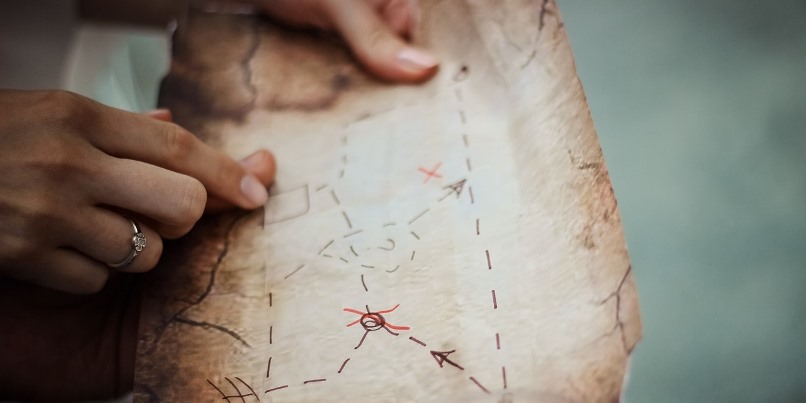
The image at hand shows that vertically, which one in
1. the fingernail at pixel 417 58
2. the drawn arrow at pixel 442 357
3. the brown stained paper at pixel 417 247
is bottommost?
the drawn arrow at pixel 442 357

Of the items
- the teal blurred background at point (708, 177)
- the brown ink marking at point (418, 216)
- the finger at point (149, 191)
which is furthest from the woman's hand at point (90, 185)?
the teal blurred background at point (708, 177)

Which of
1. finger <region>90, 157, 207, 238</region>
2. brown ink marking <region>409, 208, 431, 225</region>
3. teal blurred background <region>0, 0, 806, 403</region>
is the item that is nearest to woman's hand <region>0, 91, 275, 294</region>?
finger <region>90, 157, 207, 238</region>

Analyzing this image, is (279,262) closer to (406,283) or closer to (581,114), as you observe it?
(406,283)

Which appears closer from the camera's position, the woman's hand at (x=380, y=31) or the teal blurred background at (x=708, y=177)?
the teal blurred background at (x=708, y=177)

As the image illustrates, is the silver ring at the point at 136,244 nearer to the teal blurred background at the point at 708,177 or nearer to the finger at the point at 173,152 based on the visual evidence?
the finger at the point at 173,152

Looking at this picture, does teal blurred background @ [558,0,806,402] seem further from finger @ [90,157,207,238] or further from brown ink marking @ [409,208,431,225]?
finger @ [90,157,207,238]

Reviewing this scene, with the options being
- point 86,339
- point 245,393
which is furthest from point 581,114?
point 86,339
